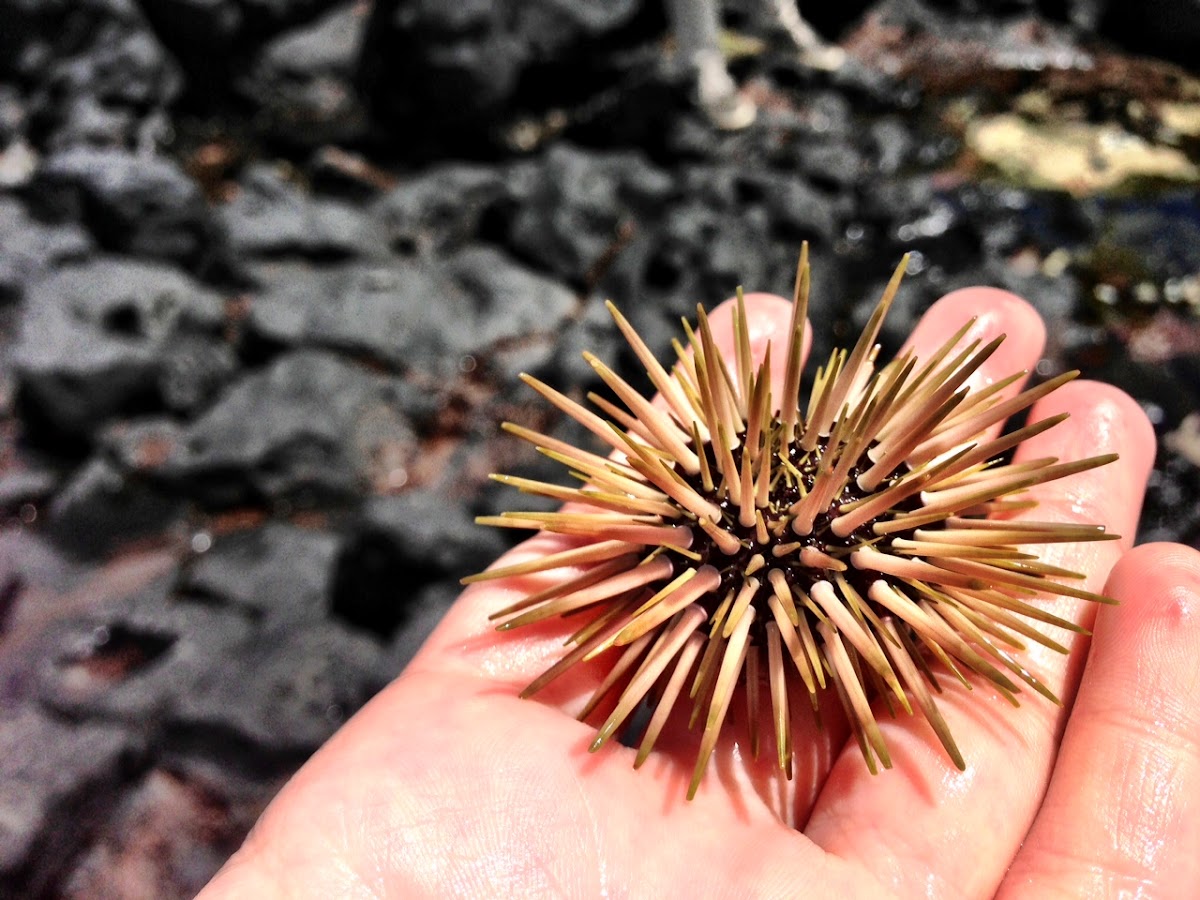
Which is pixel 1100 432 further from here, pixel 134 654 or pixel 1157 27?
pixel 1157 27

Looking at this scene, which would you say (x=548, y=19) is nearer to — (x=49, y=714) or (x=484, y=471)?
(x=484, y=471)

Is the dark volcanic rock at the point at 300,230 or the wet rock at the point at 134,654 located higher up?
the dark volcanic rock at the point at 300,230

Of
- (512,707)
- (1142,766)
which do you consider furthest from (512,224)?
(1142,766)

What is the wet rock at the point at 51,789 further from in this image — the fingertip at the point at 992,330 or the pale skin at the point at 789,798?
the fingertip at the point at 992,330

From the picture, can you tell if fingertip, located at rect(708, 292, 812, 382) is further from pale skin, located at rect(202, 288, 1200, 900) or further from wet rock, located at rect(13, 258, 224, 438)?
wet rock, located at rect(13, 258, 224, 438)

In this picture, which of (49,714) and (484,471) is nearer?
(49,714)

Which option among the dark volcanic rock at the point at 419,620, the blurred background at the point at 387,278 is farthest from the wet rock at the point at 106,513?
the dark volcanic rock at the point at 419,620

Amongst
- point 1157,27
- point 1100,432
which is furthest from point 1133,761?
point 1157,27
